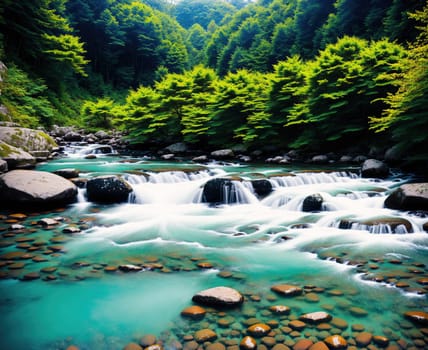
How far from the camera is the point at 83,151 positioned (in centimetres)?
1927

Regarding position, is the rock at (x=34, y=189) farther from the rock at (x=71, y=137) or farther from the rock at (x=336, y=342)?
the rock at (x=71, y=137)

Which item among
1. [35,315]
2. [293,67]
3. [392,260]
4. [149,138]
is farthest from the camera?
[149,138]

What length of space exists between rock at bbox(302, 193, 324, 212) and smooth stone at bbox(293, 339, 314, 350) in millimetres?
5491

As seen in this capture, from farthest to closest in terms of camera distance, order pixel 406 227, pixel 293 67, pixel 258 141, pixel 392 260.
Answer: pixel 258 141 → pixel 293 67 → pixel 406 227 → pixel 392 260

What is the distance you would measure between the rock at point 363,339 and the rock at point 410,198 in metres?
5.43

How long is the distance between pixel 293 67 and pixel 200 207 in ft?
38.5

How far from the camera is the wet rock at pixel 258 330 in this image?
3033 millimetres

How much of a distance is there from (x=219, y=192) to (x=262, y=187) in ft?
4.63

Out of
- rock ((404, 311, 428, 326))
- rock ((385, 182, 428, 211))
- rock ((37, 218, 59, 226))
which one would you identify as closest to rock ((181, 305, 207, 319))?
rock ((404, 311, 428, 326))

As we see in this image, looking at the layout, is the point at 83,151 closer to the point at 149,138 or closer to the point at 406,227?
the point at 149,138

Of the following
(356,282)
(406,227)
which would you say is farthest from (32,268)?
(406,227)

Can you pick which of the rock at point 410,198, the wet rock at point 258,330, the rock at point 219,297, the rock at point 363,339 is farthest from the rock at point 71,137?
the rock at point 363,339

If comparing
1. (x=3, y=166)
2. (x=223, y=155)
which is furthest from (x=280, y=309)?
(x=223, y=155)

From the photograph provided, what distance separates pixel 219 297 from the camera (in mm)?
3600
